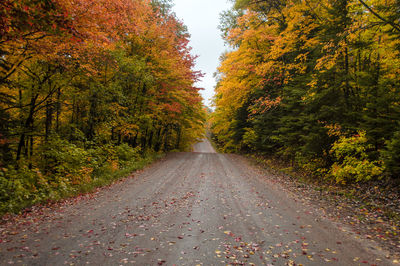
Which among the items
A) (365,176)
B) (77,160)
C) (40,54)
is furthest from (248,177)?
(40,54)

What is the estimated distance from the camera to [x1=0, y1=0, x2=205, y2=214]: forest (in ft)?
19.0

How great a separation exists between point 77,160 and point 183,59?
13.1 meters

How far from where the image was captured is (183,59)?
64.2 ft

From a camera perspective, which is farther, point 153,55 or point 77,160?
point 153,55

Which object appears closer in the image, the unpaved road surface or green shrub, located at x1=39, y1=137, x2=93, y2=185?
the unpaved road surface

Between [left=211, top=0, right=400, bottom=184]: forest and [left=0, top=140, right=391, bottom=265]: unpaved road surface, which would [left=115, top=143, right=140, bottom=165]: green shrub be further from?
[left=211, top=0, right=400, bottom=184]: forest

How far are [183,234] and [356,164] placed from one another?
729 centimetres

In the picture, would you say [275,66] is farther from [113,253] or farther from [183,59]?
[113,253]

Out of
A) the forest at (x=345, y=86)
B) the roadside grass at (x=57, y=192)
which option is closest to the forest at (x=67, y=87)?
the roadside grass at (x=57, y=192)

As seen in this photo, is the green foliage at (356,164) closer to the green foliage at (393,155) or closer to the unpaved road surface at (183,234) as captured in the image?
the green foliage at (393,155)

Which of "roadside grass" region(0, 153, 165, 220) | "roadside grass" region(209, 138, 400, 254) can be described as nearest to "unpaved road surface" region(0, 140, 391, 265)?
"roadside grass" region(209, 138, 400, 254)

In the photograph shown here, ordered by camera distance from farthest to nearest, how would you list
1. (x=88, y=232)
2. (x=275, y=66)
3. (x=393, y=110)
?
(x=275, y=66) → (x=393, y=110) → (x=88, y=232)

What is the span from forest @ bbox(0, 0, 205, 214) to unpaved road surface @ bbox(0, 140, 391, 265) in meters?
2.09

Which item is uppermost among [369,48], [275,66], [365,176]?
[275,66]
